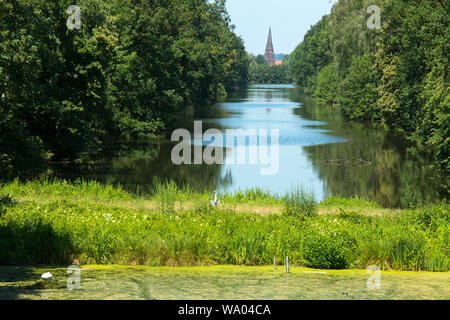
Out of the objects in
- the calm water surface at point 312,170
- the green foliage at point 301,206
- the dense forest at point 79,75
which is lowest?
the calm water surface at point 312,170

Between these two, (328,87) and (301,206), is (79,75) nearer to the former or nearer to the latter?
(301,206)

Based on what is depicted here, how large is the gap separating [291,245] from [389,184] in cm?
2027

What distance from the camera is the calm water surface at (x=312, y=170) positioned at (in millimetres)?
30859

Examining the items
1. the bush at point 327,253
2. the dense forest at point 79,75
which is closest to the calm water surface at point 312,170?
the dense forest at point 79,75

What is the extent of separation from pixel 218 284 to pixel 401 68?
44.0m

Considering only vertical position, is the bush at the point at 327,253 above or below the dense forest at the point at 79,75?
below

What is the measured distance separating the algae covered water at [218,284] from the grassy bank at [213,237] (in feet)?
2.04

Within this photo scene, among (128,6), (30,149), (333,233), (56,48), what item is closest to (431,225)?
(333,233)


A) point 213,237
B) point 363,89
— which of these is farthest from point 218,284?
point 363,89

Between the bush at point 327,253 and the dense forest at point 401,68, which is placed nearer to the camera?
the bush at point 327,253

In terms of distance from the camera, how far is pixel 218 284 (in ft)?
33.5

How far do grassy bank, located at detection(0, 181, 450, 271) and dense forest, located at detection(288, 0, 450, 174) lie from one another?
67.2 ft

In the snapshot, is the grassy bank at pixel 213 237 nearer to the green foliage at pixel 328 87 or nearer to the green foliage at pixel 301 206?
the green foliage at pixel 301 206

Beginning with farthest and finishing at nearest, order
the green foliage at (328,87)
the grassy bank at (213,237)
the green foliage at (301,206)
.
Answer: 1. the green foliage at (328,87)
2. the green foliage at (301,206)
3. the grassy bank at (213,237)
